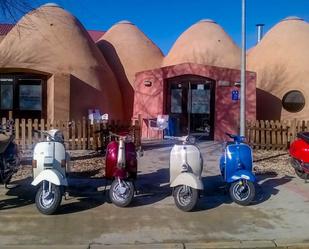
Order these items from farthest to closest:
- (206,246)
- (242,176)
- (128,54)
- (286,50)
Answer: (128,54) → (286,50) → (242,176) → (206,246)

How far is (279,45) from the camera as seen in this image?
787 inches

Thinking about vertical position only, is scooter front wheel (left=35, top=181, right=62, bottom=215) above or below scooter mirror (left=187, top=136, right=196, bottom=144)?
below

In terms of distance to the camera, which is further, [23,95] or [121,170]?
[23,95]

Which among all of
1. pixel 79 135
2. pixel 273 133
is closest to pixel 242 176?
pixel 79 135

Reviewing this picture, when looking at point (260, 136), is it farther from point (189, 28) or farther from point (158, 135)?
point (189, 28)

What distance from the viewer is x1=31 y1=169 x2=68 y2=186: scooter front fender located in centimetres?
615

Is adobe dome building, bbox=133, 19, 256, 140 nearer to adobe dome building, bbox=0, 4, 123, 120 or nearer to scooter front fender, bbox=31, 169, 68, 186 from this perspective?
adobe dome building, bbox=0, 4, 123, 120

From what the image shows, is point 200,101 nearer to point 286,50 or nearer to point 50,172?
point 286,50

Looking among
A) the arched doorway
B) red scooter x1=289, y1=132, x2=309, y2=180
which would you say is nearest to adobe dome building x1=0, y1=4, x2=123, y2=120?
the arched doorway

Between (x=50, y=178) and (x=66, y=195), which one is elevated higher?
(x=50, y=178)

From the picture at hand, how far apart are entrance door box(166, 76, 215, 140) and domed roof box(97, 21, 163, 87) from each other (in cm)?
460

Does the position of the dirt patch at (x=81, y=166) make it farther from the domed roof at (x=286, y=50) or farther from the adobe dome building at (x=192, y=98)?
the domed roof at (x=286, y=50)

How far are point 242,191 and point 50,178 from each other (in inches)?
121

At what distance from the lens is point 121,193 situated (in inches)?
264
